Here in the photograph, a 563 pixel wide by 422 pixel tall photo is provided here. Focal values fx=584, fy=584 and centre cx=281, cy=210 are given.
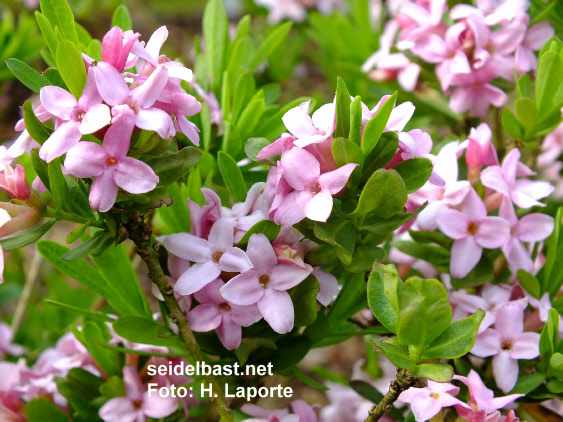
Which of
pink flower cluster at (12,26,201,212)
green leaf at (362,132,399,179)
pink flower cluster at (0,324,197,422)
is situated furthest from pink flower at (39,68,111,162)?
pink flower cluster at (0,324,197,422)

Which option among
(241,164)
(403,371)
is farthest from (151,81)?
(403,371)

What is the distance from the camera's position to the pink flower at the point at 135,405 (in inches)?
37.2

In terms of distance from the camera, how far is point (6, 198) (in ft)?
2.67

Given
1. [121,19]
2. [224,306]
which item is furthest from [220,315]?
[121,19]

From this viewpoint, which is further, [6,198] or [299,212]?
[6,198]

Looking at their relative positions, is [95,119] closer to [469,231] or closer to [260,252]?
[260,252]

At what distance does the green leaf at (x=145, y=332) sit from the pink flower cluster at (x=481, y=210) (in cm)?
44

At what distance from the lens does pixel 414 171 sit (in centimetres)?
73

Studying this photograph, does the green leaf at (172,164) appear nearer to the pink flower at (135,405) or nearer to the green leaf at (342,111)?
the green leaf at (342,111)

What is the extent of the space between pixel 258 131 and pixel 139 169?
1.28 feet

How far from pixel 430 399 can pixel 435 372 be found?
8 cm

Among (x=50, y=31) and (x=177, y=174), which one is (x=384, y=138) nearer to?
(x=177, y=174)

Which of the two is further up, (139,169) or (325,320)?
(139,169)

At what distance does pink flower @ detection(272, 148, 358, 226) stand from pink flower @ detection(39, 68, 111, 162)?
0.22 m
